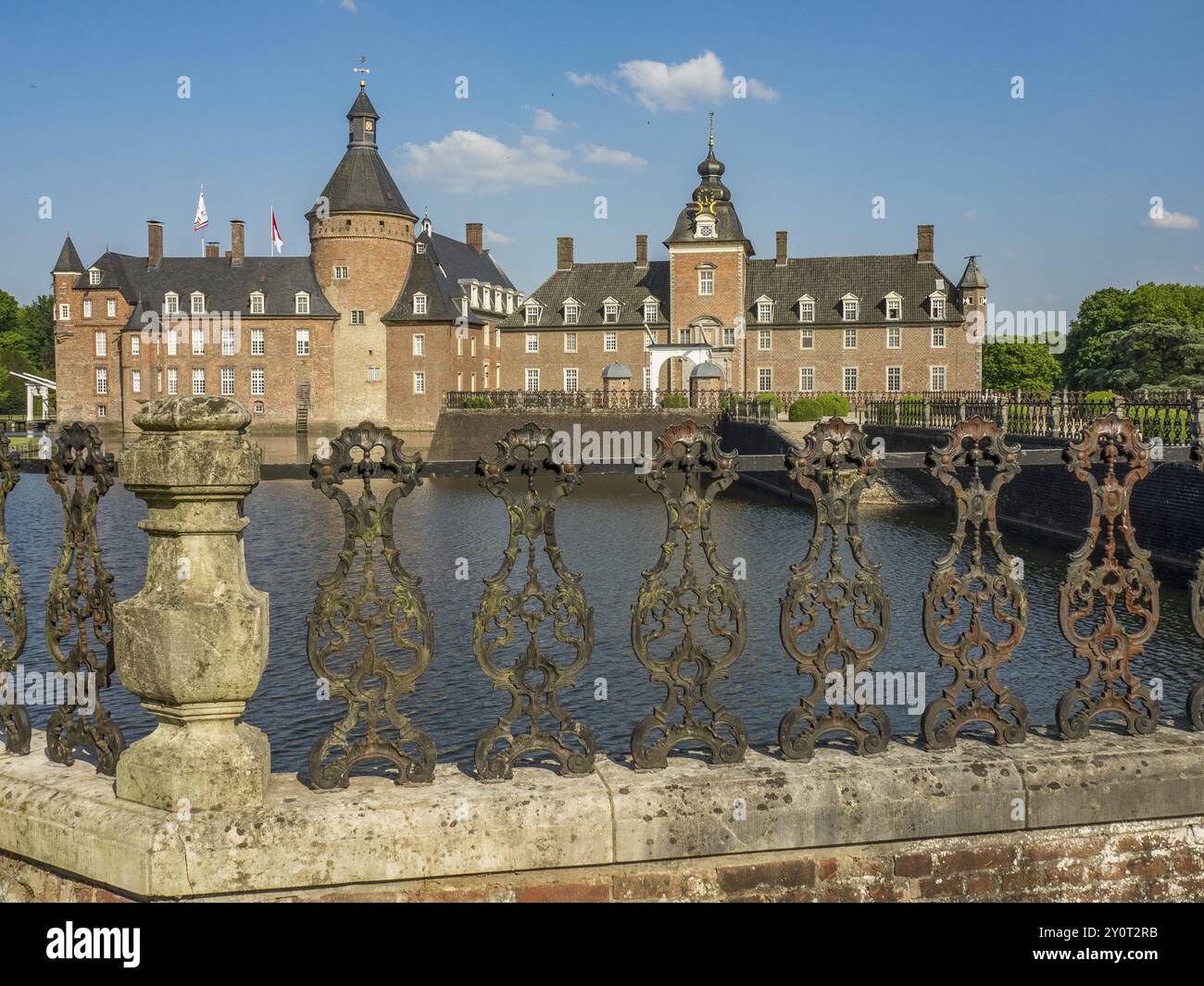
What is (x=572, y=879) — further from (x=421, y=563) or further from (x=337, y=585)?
(x=421, y=563)

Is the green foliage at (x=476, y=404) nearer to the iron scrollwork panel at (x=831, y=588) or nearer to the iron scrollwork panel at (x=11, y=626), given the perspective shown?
the iron scrollwork panel at (x=11, y=626)

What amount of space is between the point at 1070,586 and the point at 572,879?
209cm

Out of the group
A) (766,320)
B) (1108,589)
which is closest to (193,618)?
(1108,589)

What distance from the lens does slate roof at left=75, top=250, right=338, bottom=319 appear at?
230 feet

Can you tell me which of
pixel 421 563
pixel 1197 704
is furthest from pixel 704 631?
pixel 1197 704

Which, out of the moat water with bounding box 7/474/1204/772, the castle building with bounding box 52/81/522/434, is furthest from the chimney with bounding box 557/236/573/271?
the moat water with bounding box 7/474/1204/772

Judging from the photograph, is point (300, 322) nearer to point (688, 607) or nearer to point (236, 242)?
point (236, 242)

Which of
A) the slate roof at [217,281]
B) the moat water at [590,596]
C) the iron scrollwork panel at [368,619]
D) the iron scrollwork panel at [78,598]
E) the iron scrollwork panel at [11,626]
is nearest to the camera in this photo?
the iron scrollwork panel at [368,619]

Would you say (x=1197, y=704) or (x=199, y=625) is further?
(x=1197, y=704)

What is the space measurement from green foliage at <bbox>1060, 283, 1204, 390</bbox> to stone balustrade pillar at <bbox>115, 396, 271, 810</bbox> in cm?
5033

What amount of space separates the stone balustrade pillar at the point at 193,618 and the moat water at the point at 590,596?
2.06 metres

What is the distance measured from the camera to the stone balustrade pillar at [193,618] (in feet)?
11.2

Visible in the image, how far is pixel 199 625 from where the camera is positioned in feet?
11.2

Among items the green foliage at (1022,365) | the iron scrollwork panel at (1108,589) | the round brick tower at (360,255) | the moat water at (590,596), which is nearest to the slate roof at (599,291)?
the round brick tower at (360,255)
